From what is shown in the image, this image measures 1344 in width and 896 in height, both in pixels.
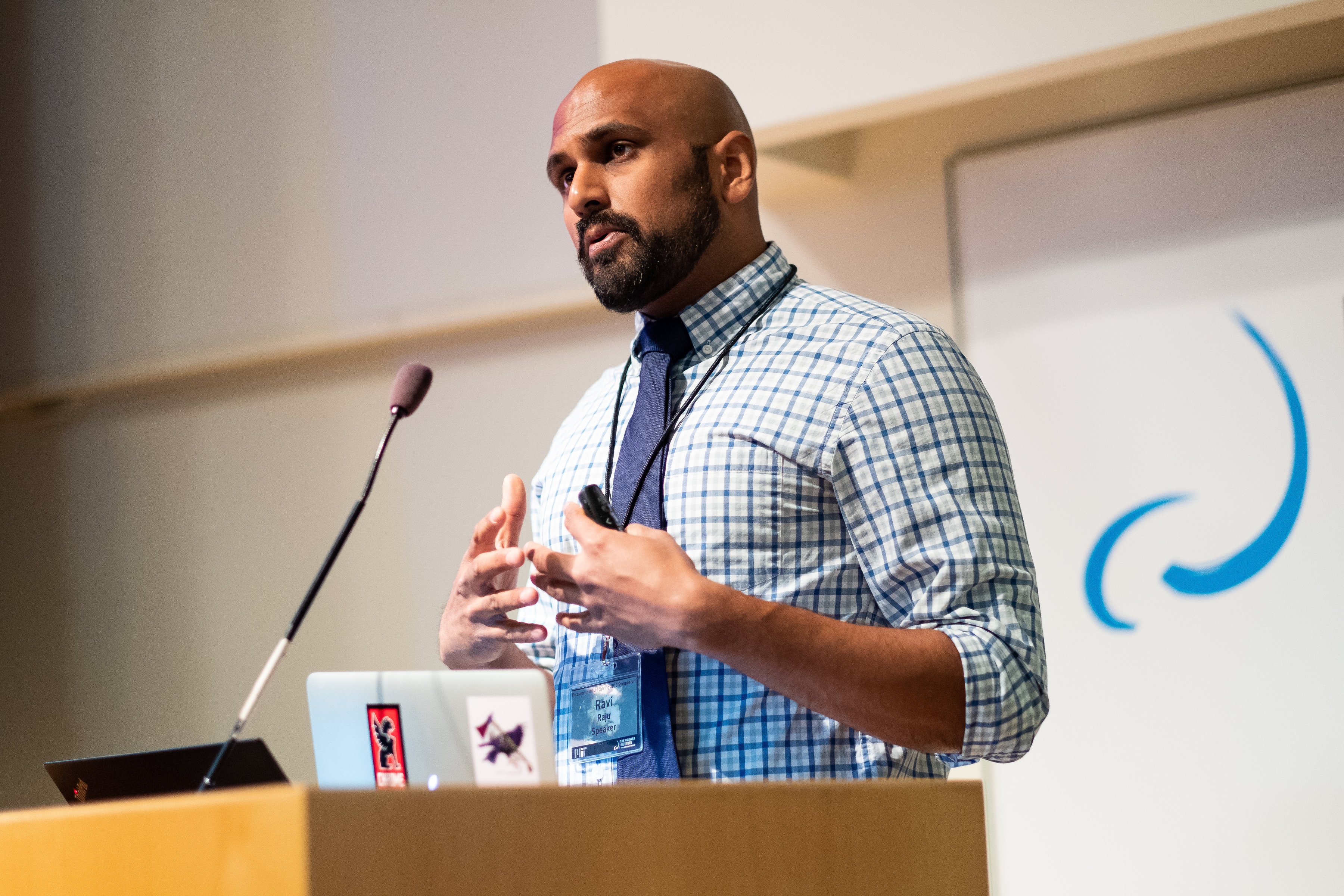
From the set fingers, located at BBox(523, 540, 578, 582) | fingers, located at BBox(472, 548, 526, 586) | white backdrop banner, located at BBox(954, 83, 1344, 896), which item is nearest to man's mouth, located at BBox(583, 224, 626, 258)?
fingers, located at BBox(472, 548, 526, 586)

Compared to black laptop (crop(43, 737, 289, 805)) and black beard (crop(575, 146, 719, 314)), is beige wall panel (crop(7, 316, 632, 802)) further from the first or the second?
black laptop (crop(43, 737, 289, 805))

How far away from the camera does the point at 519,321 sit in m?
3.21

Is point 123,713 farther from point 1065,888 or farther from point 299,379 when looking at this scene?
point 1065,888

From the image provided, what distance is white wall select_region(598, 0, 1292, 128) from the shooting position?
2.01 meters

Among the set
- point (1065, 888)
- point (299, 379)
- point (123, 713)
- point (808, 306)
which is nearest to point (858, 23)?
point (808, 306)

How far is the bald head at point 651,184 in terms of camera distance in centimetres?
151

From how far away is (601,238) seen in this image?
4.99 feet

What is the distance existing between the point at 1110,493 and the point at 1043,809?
58cm

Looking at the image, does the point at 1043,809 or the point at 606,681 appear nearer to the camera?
the point at 606,681

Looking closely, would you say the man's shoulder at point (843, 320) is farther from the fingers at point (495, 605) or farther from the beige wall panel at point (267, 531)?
the beige wall panel at point (267, 531)

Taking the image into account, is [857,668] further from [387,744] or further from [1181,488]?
[1181,488]

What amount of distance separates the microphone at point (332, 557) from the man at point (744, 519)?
0.14 m

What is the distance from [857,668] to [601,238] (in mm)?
632

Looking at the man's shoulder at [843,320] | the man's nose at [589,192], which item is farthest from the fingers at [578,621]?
the man's nose at [589,192]
